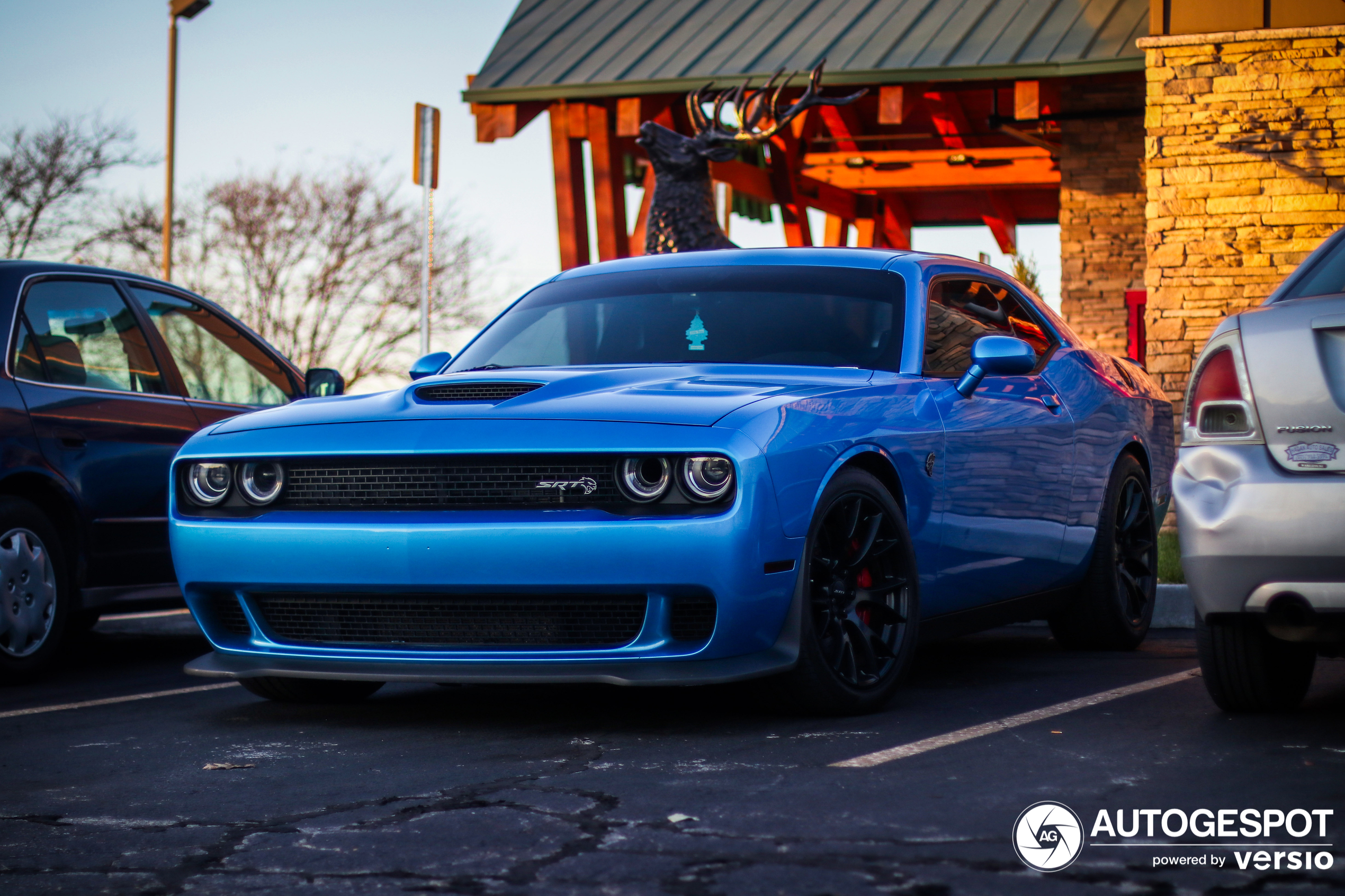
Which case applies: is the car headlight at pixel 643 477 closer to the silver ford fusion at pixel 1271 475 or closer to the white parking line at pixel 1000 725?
the white parking line at pixel 1000 725

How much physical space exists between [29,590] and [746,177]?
16376 millimetres

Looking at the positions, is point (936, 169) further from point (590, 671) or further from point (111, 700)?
point (590, 671)

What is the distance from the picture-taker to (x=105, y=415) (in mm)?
6621

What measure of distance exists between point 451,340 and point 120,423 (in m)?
27.4

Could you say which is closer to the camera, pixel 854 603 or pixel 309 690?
pixel 854 603

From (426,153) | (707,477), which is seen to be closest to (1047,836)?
(707,477)

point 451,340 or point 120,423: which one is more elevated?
point 451,340

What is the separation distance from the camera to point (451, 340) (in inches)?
1335

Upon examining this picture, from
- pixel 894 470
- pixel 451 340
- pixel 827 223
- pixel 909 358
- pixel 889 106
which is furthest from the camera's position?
pixel 451 340

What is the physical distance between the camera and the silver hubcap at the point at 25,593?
20.0 feet

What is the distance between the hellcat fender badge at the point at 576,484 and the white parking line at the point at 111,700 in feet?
7.19

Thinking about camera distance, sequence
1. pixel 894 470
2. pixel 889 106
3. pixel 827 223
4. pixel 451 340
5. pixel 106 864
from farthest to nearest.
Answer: pixel 451 340 < pixel 827 223 < pixel 889 106 < pixel 894 470 < pixel 106 864

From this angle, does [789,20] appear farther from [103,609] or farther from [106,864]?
[106,864]

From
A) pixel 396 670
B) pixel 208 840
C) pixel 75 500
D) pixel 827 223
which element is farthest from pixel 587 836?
pixel 827 223
